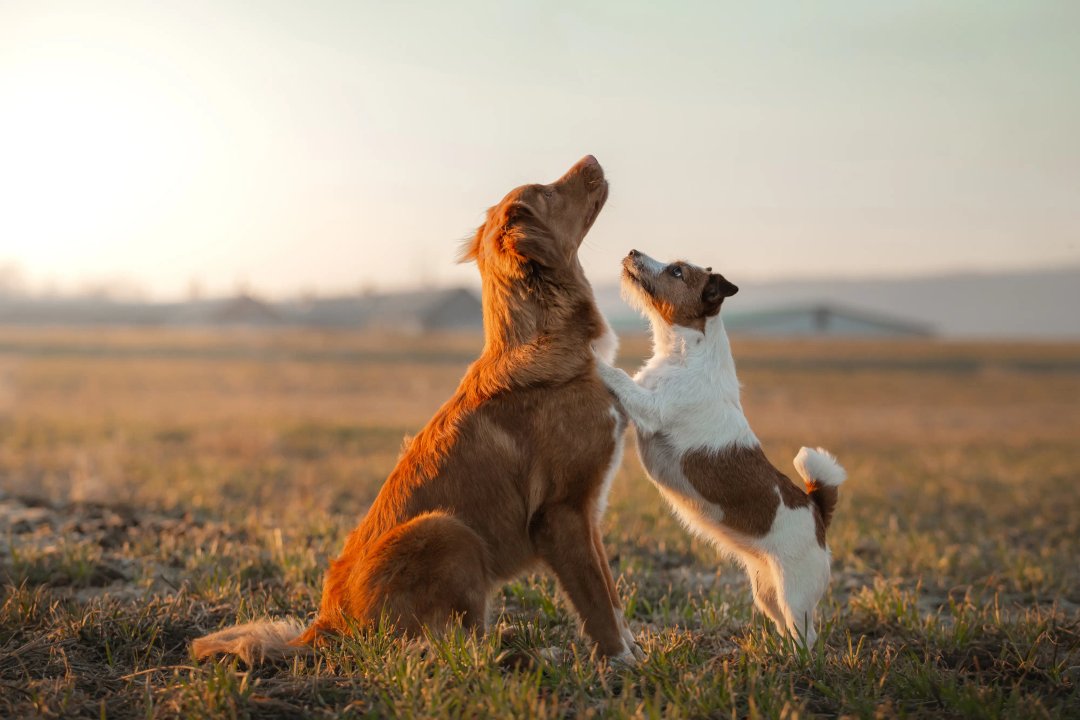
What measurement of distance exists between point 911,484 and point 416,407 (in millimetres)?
15850

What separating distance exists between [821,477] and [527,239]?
1967mm

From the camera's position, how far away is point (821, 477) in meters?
4.63

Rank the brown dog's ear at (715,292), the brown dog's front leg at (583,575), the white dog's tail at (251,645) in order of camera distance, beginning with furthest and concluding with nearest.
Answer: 1. the brown dog's ear at (715,292)
2. the brown dog's front leg at (583,575)
3. the white dog's tail at (251,645)

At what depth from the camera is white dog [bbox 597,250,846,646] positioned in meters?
4.42

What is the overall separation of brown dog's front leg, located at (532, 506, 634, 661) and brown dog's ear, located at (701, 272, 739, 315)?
146 cm

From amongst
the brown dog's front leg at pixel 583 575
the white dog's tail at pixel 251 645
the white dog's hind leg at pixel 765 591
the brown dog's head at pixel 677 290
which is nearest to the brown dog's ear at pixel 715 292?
the brown dog's head at pixel 677 290

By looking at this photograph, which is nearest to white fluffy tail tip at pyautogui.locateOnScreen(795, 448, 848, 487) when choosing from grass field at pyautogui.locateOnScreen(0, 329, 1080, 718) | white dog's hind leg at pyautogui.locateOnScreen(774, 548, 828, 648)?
white dog's hind leg at pyautogui.locateOnScreen(774, 548, 828, 648)

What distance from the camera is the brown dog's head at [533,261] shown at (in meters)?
4.42

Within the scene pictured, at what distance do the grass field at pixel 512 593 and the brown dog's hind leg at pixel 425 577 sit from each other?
14cm

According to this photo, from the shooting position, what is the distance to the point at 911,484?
38.9 ft

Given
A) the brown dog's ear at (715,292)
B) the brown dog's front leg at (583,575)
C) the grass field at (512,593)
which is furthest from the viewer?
the brown dog's ear at (715,292)

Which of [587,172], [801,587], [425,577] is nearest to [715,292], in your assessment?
[587,172]

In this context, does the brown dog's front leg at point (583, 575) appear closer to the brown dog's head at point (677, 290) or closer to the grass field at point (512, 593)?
the grass field at point (512, 593)

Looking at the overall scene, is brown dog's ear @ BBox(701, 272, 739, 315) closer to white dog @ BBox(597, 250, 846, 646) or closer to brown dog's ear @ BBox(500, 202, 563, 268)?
white dog @ BBox(597, 250, 846, 646)
